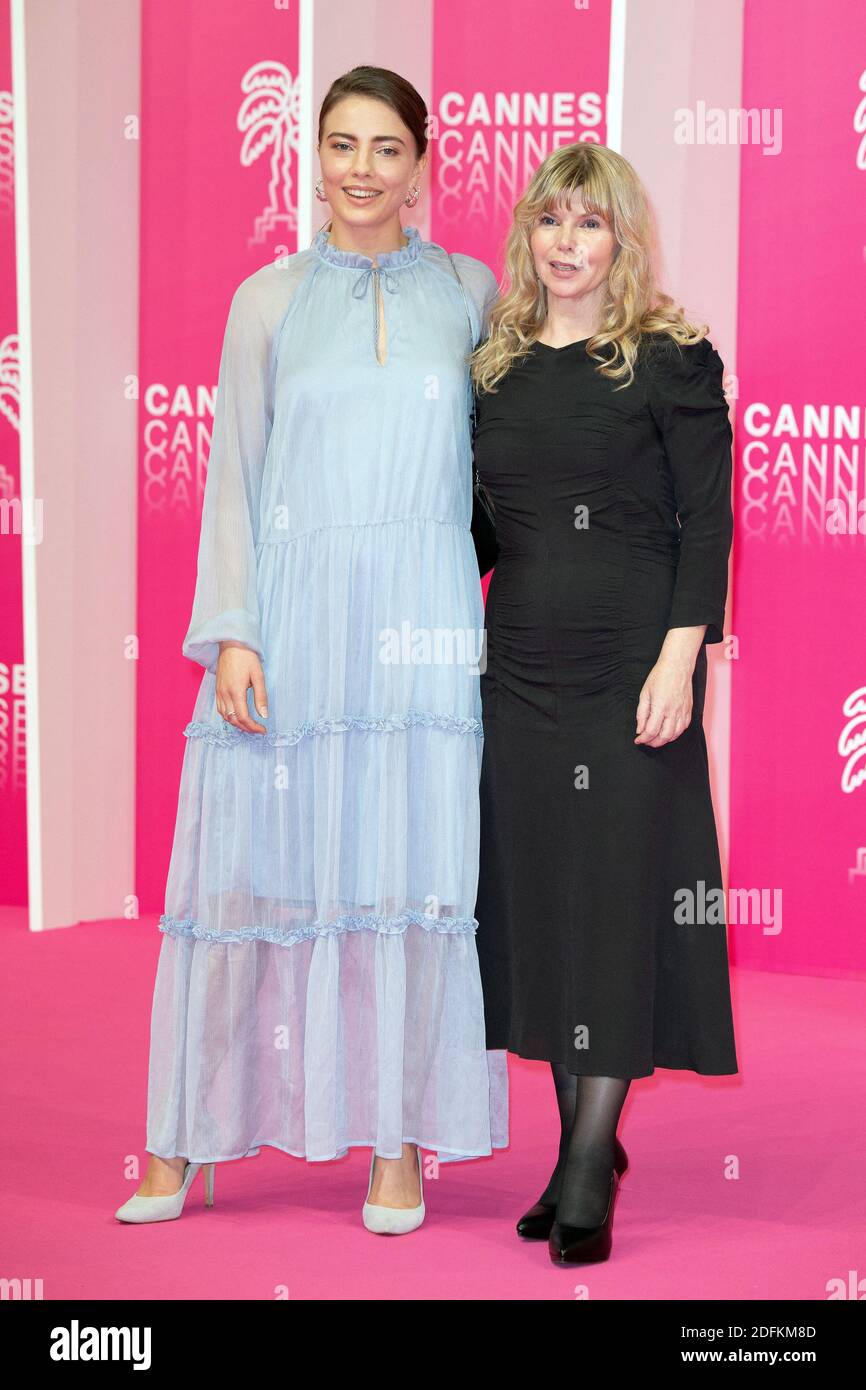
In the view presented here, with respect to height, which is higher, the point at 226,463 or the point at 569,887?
the point at 226,463

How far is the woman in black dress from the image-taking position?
2404 mm

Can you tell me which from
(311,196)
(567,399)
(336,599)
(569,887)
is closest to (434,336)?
(567,399)

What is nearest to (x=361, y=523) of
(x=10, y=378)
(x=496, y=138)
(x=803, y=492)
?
(x=803, y=492)

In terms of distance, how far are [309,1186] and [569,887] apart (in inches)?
31.1

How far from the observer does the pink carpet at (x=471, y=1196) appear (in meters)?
2.32

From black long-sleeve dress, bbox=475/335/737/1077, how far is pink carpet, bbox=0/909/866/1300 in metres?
0.30

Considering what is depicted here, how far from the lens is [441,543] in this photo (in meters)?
2.51

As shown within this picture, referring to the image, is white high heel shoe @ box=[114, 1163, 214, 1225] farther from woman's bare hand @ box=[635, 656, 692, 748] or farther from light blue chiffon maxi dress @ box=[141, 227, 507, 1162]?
woman's bare hand @ box=[635, 656, 692, 748]

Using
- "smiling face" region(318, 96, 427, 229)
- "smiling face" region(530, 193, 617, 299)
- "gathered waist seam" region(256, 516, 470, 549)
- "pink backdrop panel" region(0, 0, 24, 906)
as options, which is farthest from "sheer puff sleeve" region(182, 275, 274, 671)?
"pink backdrop panel" region(0, 0, 24, 906)

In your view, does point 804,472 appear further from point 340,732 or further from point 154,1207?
point 154,1207

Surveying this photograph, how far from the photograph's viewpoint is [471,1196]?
9.00 ft

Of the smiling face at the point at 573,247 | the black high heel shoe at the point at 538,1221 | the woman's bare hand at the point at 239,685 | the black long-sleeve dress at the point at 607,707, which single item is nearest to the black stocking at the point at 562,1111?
the black high heel shoe at the point at 538,1221

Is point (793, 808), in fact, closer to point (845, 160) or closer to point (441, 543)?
point (845, 160)

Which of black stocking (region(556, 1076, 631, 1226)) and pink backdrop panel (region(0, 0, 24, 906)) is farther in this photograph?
pink backdrop panel (region(0, 0, 24, 906))
